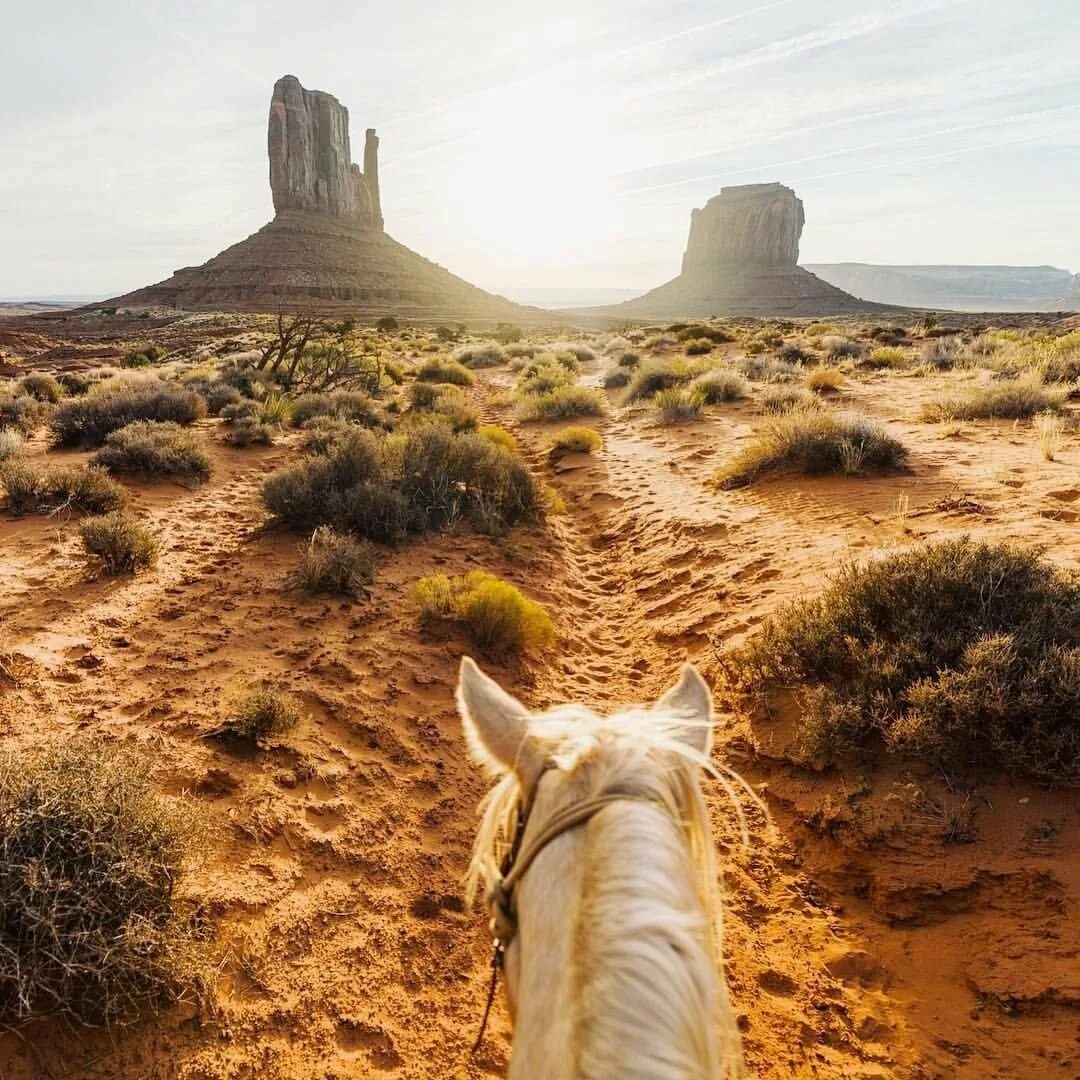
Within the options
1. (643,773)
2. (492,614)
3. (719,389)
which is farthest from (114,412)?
(643,773)

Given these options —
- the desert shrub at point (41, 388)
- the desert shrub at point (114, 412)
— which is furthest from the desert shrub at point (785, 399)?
the desert shrub at point (41, 388)

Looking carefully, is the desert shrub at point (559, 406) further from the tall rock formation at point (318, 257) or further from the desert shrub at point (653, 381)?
the tall rock formation at point (318, 257)

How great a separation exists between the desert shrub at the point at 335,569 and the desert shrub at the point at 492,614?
0.71 metres

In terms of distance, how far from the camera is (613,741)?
4.29ft

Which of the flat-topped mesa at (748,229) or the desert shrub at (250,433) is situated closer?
the desert shrub at (250,433)

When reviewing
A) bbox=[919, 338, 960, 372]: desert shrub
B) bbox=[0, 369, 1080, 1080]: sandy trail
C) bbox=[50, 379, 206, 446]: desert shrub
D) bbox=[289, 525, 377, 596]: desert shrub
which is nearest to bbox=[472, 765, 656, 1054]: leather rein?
bbox=[0, 369, 1080, 1080]: sandy trail

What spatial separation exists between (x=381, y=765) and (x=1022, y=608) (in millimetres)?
3875

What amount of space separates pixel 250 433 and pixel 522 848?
1112 centimetres

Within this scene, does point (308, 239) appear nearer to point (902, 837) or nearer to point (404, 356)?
point (404, 356)

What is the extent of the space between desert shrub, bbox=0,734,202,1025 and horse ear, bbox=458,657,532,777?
174cm

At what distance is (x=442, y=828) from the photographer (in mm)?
3510

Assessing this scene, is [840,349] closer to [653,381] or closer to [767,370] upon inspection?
[767,370]

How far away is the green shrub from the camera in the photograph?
590 cm

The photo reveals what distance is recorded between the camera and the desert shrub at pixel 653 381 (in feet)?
50.9
